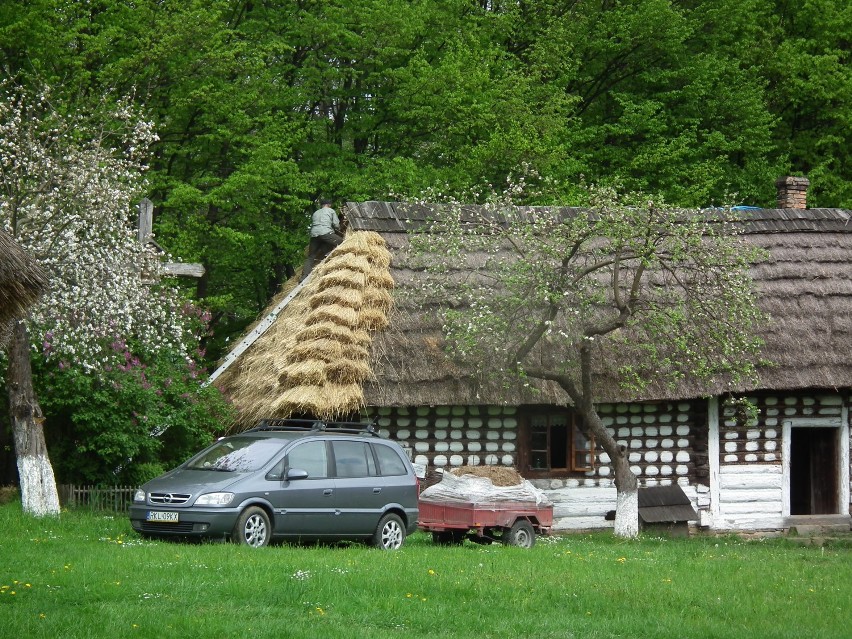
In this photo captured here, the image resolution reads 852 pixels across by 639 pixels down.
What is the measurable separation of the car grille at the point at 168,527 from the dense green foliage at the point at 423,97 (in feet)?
37.1

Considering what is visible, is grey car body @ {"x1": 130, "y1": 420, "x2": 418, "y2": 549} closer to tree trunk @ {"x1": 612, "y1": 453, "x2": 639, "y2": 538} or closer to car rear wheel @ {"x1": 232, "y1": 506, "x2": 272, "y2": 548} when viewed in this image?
car rear wheel @ {"x1": 232, "y1": 506, "x2": 272, "y2": 548}

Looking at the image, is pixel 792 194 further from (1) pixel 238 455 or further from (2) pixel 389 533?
(1) pixel 238 455

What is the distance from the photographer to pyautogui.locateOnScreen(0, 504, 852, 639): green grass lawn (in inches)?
386

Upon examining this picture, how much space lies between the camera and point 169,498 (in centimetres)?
1424

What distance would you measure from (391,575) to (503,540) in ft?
17.6

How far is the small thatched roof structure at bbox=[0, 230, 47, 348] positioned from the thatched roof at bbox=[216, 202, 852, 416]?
7.47 m

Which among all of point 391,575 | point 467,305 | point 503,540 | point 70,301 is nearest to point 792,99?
point 467,305

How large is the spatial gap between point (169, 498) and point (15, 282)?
4.00 meters

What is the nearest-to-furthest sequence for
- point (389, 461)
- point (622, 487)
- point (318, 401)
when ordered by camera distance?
1. point (389, 461)
2. point (318, 401)
3. point (622, 487)

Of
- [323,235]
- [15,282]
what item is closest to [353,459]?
[15,282]

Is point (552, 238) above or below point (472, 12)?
below

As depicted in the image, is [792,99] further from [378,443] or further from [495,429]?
[378,443]

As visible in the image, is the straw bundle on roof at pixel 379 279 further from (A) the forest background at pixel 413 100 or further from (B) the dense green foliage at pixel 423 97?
(B) the dense green foliage at pixel 423 97

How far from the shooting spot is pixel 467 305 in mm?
20797
